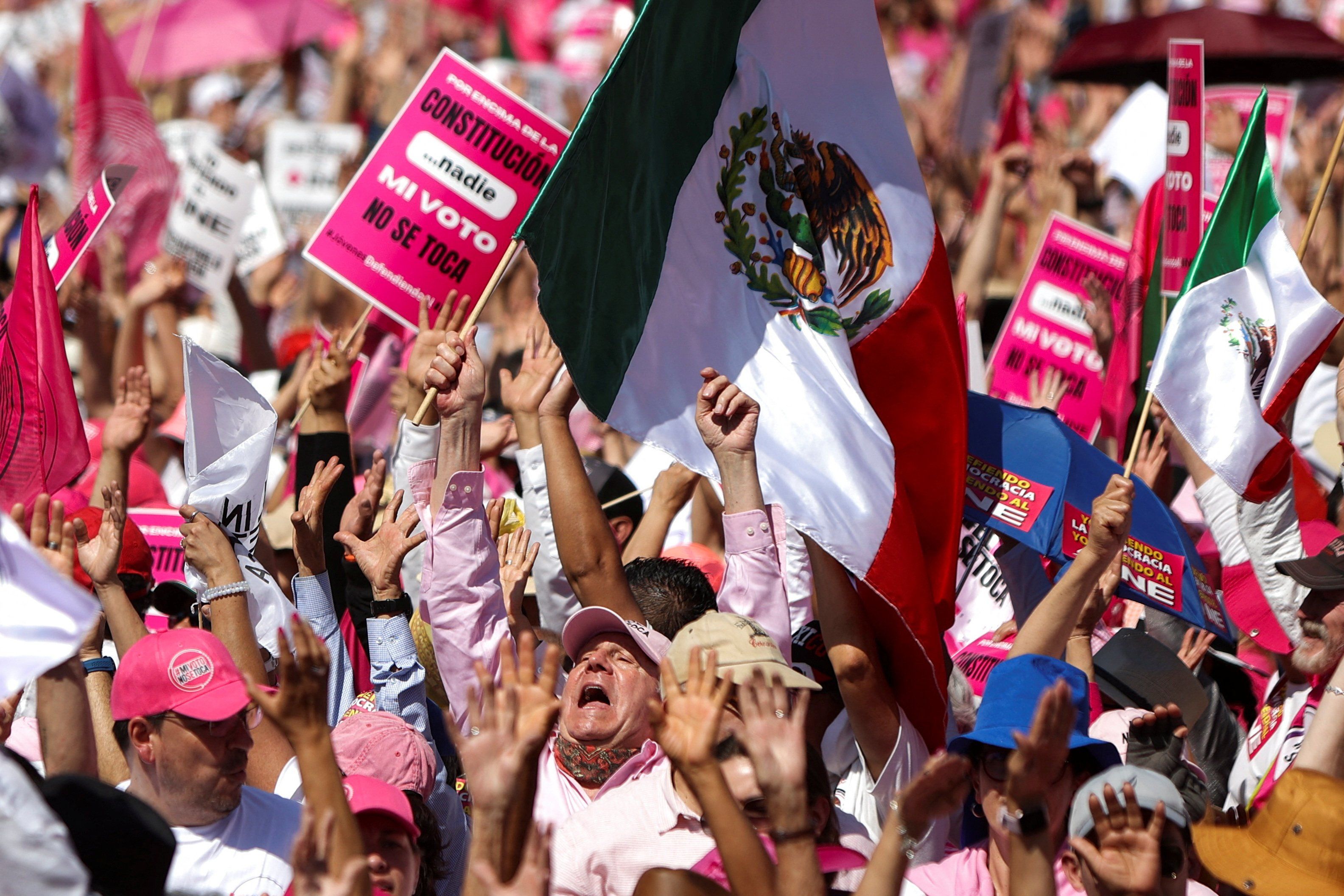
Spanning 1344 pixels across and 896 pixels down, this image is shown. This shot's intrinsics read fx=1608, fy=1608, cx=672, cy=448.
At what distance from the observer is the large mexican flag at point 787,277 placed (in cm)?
406

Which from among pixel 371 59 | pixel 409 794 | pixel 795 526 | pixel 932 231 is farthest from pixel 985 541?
pixel 371 59

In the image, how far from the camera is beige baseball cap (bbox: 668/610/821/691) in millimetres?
3520

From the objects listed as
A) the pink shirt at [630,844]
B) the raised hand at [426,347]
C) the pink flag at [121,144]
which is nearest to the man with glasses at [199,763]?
the pink shirt at [630,844]

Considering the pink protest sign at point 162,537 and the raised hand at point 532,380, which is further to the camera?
the pink protest sign at point 162,537

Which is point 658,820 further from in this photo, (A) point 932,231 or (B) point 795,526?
(A) point 932,231

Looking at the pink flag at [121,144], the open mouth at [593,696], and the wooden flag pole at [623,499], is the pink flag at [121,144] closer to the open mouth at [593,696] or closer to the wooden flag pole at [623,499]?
the wooden flag pole at [623,499]

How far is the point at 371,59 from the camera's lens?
44.8ft

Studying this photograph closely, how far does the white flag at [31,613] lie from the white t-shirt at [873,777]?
1.73 meters

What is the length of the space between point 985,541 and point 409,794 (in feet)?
8.27

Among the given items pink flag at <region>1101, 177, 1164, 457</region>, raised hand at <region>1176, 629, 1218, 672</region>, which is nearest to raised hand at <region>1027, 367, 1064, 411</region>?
pink flag at <region>1101, 177, 1164, 457</region>

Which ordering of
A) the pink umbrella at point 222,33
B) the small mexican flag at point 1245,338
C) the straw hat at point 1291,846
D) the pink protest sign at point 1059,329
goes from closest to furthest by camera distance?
the straw hat at point 1291,846
the small mexican flag at point 1245,338
the pink protest sign at point 1059,329
the pink umbrella at point 222,33

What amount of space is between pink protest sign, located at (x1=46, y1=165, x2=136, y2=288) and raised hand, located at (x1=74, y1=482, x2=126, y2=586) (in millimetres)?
1479

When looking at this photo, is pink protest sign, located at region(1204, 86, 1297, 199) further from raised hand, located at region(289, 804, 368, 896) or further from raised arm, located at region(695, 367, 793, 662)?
raised hand, located at region(289, 804, 368, 896)

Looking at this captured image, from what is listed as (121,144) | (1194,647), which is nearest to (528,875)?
(1194,647)
